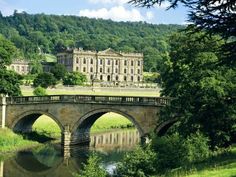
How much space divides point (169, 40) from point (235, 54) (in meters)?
37.7

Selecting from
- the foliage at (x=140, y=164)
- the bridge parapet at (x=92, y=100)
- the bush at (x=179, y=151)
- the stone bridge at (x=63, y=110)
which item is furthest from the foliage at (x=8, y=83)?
the foliage at (x=140, y=164)

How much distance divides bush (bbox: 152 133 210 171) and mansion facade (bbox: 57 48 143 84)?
456ft

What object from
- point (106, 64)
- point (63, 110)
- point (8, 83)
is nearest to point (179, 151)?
point (63, 110)

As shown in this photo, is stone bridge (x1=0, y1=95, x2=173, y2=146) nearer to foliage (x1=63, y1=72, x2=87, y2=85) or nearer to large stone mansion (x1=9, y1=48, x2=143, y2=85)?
foliage (x1=63, y1=72, x2=87, y2=85)

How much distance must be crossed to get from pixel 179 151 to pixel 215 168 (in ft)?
26.0

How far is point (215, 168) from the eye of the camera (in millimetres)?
25656

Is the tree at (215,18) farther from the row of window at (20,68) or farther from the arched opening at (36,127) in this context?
the row of window at (20,68)

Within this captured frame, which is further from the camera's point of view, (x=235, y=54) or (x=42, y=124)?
(x=42, y=124)

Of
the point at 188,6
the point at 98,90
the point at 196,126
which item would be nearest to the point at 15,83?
the point at 196,126

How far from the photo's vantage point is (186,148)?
1320 inches

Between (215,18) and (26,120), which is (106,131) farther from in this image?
(215,18)

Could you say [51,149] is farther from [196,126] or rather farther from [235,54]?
[235,54]

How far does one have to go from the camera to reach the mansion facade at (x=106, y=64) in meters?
174

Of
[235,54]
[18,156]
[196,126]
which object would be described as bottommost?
[18,156]
